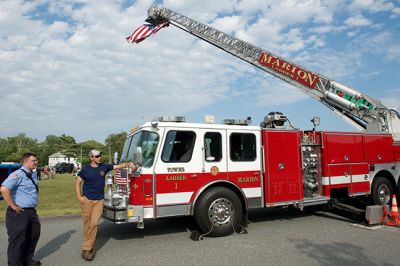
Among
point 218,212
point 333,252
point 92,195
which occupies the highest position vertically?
point 92,195

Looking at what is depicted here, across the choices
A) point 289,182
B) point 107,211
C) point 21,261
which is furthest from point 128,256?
point 289,182

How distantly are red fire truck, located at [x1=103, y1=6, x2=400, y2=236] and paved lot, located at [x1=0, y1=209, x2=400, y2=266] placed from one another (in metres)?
0.55

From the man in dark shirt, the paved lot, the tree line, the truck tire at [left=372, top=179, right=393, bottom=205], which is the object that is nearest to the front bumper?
the man in dark shirt

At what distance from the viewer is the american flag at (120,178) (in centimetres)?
732

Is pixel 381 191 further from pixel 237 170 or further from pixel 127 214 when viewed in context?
pixel 127 214

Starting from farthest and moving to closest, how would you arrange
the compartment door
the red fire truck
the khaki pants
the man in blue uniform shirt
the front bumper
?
the compartment door → the red fire truck → the front bumper → the khaki pants → the man in blue uniform shirt

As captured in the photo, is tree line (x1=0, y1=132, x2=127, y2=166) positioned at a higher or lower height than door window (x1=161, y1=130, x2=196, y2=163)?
higher

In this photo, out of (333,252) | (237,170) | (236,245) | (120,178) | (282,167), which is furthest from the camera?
(282,167)

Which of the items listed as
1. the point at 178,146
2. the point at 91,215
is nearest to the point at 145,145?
the point at 178,146

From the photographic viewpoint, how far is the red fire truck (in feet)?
22.6

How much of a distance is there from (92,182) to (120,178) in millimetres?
1364

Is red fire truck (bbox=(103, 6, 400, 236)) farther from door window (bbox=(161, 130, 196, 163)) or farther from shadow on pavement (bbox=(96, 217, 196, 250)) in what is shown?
shadow on pavement (bbox=(96, 217, 196, 250))

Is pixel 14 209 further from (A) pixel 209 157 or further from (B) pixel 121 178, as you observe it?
(A) pixel 209 157

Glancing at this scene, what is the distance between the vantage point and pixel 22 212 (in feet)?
17.1
